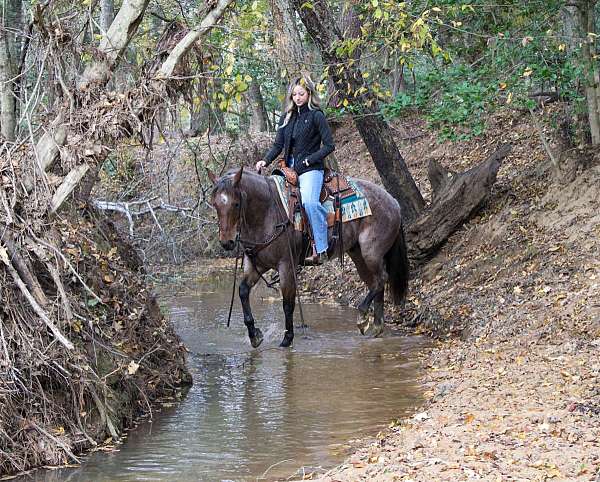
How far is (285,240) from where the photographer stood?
11.1 m

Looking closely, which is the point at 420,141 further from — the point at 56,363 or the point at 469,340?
the point at 56,363

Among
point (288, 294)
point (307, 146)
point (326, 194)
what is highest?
point (307, 146)

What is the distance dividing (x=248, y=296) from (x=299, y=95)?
2.72 metres

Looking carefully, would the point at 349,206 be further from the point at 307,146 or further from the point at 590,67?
the point at 590,67

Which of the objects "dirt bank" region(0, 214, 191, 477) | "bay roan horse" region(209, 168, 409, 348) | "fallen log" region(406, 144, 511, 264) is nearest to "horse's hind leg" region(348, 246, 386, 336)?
"bay roan horse" region(209, 168, 409, 348)

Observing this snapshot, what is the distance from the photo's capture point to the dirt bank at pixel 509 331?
5730 mm

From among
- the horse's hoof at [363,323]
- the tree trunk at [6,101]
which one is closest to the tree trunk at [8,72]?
the tree trunk at [6,101]

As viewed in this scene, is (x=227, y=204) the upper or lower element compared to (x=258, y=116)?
lower

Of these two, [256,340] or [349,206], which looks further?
[349,206]

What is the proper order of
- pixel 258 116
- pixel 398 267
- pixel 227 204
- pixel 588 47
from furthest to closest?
pixel 258 116 → pixel 398 267 → pixel 588 47 → pixel 227 204

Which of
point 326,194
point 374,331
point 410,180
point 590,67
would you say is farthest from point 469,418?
point 410,180

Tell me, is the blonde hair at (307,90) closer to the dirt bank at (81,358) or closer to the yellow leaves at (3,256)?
the dirt bank at (81,358)

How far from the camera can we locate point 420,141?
2073 centimetres

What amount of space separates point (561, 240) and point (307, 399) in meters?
5.03
